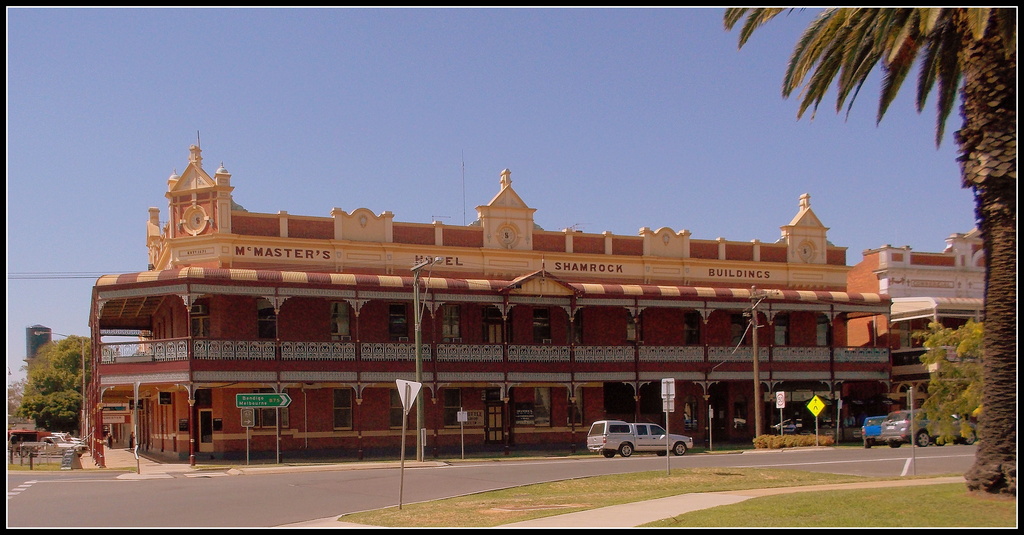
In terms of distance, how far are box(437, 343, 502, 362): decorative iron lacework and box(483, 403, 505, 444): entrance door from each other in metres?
3.05

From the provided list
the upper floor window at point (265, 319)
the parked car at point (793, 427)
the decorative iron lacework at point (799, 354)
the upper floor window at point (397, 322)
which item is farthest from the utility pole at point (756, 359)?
the upper floor window at point (265, 319)

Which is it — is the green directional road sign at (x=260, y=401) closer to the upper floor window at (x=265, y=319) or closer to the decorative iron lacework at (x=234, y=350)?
the decorative iron lacework at (x=234, y=350)

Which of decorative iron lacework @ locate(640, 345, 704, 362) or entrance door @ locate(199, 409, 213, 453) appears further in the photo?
decorative iron lacework @ locate(640, 345, 704, 362)

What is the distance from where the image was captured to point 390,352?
1628 inches

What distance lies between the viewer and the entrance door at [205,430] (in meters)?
40.3

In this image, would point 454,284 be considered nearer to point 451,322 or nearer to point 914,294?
point 451,322

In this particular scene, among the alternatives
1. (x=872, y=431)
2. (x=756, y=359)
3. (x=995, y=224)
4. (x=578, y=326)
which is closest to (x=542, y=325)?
(x=578, y=326)

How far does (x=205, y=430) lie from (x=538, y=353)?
13.9 meters

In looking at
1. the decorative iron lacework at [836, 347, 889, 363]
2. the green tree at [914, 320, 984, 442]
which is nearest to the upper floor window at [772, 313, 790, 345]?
the decorative iron lacework at [836, 347, 889, 363]

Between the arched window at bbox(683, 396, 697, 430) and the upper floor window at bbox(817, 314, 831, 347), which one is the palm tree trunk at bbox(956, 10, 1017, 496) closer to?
the arched window at bbox(683, 396, 697, 430)

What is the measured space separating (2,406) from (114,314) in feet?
100

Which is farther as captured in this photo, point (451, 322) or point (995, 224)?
point (451, 322)

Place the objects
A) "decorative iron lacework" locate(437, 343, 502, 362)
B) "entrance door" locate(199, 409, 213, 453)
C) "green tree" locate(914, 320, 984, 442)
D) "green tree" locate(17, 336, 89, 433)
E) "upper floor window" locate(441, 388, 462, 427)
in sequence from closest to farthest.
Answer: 1. "green tree" locate(914, 320, 984, 442)
2. "entrance door" locate(199, 409, 213, 453)
3. "decorative iron lacework" locate(437, 343, 502, 362)
4. "upper floor window" locate(441, 388, 462, 427)
5. "green tree" locate(17, 336, 89, 433)

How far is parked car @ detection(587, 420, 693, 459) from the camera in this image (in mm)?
39969
